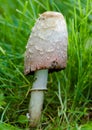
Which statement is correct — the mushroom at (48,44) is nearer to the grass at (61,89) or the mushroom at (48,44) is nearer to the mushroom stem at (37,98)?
the mushroom stem at (37,98)

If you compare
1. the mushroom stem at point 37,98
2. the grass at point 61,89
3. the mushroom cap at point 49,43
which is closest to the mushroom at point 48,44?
the mushroom cap at point 49,43

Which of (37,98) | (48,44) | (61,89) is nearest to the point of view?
(48,44)

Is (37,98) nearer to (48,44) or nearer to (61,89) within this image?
(61,89)

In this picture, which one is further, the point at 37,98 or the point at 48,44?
the point at 37,98

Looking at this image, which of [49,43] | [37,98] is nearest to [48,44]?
[49,43]

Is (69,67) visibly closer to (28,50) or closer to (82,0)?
(28,50)

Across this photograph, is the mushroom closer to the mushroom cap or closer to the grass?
the mushroom cap

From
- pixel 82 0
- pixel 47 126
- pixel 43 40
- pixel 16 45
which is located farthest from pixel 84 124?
pixel 82 0
